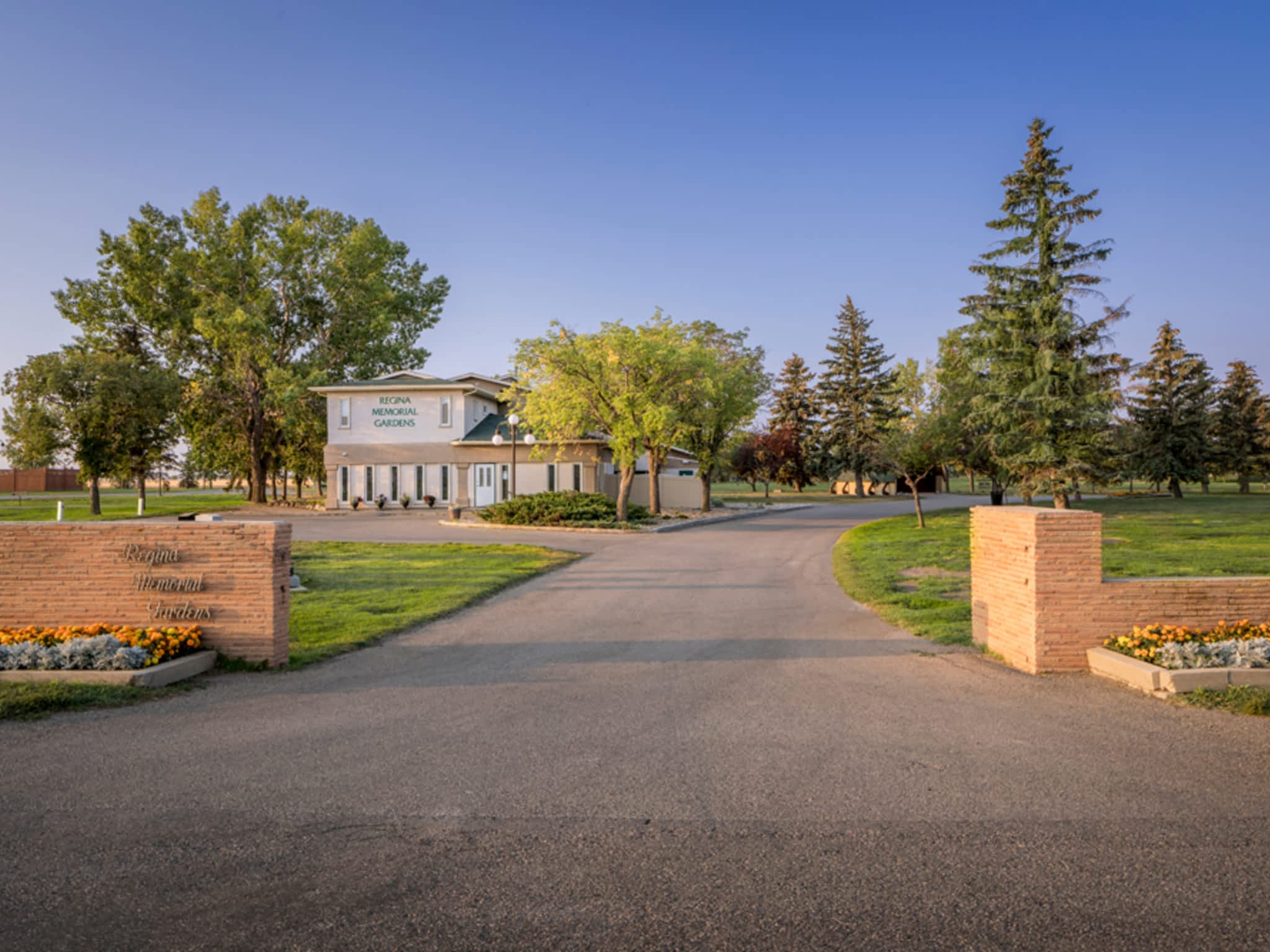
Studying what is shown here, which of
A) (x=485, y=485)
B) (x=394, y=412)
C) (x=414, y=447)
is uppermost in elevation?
(x=394, y=412)

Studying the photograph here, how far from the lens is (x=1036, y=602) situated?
750 cm

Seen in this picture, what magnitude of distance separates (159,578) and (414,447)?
32.0 meters

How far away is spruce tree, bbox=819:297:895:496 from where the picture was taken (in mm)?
58625

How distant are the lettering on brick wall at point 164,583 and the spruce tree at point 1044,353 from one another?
27.2m

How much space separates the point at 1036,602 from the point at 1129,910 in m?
4.69

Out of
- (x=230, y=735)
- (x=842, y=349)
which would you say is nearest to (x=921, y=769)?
A: (x=230, y=735)

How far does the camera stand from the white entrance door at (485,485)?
3853 cm

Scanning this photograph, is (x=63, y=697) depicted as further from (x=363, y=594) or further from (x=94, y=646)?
(x=363, y=594)

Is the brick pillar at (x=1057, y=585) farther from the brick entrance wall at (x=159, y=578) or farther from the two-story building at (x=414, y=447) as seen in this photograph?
the two-story building at (x=414, y=447)

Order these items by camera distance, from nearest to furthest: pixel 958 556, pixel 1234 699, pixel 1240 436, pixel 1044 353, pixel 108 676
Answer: pixel 1234 699, pixel 108 676, pixel 958 556, pixel 1044 353, pixel 1240 436

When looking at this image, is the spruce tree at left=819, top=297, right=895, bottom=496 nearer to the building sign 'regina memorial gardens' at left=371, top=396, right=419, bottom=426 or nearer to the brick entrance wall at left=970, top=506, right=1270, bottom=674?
the building sign 'regina memorial gardens' at left=371, top=396, right=419, bottom=426

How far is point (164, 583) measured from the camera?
318 inches

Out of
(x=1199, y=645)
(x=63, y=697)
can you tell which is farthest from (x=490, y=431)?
(x=1199, y=645)

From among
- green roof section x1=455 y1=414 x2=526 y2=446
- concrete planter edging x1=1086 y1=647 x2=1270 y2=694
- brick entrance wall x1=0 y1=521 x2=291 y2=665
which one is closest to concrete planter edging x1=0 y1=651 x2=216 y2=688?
brick entrance wall x1=0 y1=521 x2=291 y2=665
